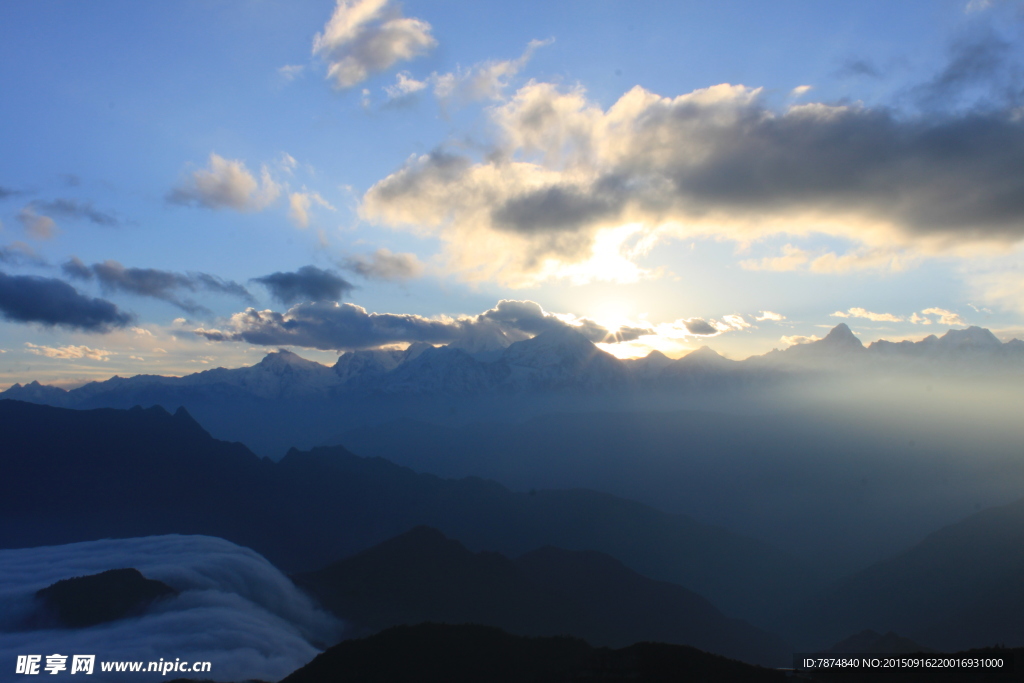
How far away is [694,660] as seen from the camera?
7344 cm

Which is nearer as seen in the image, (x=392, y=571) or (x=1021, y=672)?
(x=1021, y=672)

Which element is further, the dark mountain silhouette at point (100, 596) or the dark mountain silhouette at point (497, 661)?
the dark mountain silhouette at point (100, 596)

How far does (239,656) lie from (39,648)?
1543 inches

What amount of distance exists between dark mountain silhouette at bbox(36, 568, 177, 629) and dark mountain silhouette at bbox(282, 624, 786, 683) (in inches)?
2605

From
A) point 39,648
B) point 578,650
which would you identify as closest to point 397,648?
point 578,650

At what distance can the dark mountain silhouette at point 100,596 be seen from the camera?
400 feet

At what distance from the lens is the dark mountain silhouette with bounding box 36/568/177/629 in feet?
400

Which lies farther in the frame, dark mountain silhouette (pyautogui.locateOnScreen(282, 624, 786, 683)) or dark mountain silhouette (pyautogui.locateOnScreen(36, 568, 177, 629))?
dark mountain silhouette (pyautogui.locateOnScreen(36, 568, 177, 629))

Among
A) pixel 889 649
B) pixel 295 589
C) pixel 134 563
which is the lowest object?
pixel 889 649

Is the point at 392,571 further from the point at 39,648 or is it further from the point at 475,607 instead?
the point at 39,648

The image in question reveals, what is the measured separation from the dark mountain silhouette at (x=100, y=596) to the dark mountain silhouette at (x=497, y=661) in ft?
217

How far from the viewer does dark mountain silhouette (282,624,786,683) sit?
2813 inches

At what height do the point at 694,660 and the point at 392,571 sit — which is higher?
the point at 694,660

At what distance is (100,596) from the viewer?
12444 cm
